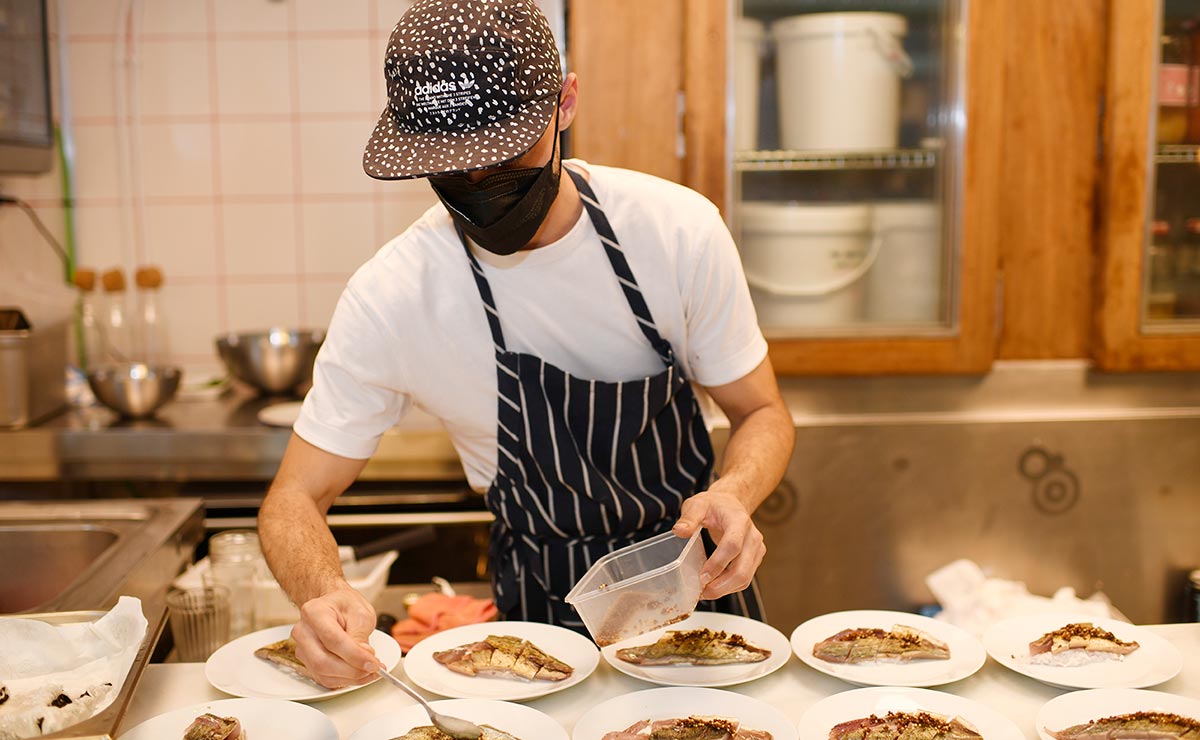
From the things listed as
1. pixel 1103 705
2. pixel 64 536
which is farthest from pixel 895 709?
pixel 64 536

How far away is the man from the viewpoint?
65.9 inches

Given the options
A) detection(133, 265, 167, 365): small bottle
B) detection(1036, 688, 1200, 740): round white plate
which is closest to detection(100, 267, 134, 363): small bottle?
detection(133, 265, 167, 365): small bottle

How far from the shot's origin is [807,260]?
8.90 ft

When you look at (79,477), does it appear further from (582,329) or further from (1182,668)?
(1182,668)

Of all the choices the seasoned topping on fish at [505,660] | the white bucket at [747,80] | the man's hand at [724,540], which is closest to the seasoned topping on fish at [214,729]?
the seasoned topping on fish at [505,660]

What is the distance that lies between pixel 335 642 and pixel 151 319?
95.8 inches

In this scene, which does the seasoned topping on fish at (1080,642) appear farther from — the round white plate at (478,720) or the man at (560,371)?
the round white plate at (478,720)

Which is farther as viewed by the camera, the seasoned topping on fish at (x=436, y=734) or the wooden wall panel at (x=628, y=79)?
the wooden wall panel at (x=628, y=79)

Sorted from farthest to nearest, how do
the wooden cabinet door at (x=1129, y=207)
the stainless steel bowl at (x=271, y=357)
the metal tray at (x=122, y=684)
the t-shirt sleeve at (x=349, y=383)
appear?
the stainless steel bowl at (x=271, y=357) → the wooden cabinet door at (x=1129, y=207) → the t-shirt sleeve at (x=349, y=383) → the metal tray at (x=122, y=684)

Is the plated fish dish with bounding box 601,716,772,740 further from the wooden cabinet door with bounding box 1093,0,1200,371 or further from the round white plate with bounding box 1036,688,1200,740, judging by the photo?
the wooden cabinet door with bounding box 1093,0,1200,371

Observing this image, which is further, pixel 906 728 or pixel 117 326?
pixel 117 326

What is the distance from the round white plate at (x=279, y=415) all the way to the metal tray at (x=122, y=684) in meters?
1.41

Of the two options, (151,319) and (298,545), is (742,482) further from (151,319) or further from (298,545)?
(151,319)

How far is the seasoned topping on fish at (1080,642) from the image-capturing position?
1348 mm
